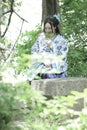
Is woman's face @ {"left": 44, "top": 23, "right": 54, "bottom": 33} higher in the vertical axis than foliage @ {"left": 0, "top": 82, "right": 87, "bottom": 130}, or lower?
higher

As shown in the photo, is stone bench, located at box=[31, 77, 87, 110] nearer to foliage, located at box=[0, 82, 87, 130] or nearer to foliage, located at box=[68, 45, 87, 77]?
foliage, located at box=[0, 82, 87, 130]

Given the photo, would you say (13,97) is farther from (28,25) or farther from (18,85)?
(28,25)

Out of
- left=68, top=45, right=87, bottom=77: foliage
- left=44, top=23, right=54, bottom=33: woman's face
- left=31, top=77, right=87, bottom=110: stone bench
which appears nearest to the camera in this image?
left=31, top=77, right=87, bottom=110: stone bench

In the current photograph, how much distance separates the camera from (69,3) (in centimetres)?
1102

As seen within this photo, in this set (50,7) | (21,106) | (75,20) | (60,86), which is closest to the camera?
(21,106)

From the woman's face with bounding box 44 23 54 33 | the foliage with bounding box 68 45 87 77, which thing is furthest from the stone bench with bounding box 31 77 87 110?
the foliage with bounding box 68 45 87 77

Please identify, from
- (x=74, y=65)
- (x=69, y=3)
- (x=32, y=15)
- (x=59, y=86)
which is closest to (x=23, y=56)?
(x=59, y=86)

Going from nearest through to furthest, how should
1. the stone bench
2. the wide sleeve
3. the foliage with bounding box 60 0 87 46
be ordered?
the stone bench < the wide sleeve < the foliage with bounding box 60 0 87 46

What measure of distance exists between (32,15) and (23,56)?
39.1 feet

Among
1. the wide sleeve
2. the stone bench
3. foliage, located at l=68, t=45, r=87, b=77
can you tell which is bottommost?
foliage, located at l=68, t=45, r=87, b=77

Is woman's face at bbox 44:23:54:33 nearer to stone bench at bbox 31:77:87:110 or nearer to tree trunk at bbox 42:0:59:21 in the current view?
stone bench at bbox 31:77:87:110

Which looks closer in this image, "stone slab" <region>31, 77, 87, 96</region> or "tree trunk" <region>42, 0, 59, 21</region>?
"stone slab" <region>31, 77, 87, 96</region>

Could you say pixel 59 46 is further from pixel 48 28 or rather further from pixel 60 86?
pixel 60 86

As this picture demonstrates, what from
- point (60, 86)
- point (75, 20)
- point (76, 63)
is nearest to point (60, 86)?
point (60, 86)
